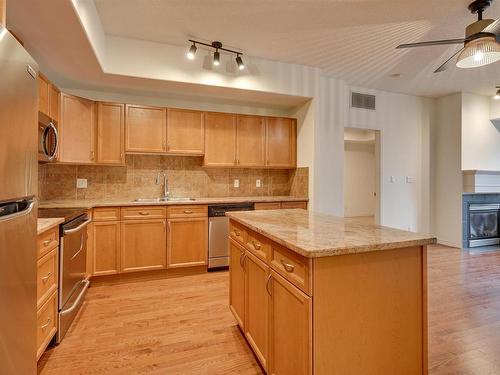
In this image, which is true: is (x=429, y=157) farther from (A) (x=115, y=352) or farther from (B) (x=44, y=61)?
(B) (x=44, y=61)

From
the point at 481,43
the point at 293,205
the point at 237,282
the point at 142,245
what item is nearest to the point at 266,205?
the point at 293,205

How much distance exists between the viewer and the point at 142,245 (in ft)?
10.6

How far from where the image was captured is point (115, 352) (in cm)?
188

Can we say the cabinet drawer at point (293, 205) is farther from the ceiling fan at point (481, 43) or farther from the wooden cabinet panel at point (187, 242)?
the ceiling fan at point (481, 43)

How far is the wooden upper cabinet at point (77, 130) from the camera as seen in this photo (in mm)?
3141

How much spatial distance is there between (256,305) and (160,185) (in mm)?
2715

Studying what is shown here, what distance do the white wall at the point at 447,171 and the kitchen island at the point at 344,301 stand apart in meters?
4.38

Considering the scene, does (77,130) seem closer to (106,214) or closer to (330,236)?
(106,214)

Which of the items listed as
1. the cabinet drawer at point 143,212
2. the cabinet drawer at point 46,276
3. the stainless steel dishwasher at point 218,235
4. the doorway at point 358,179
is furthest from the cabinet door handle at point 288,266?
the doorway at point 358,179

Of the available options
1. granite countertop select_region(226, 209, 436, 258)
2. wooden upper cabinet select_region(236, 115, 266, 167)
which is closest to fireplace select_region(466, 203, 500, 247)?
wooden upper cabinet select_region(236, 115, 266, 167)

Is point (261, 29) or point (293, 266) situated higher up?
point (261, 29)

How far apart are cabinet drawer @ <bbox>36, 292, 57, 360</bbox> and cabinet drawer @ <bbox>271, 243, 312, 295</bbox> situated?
5.06 ft

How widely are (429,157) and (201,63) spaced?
449 centimetres

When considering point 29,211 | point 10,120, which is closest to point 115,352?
point 29,211
